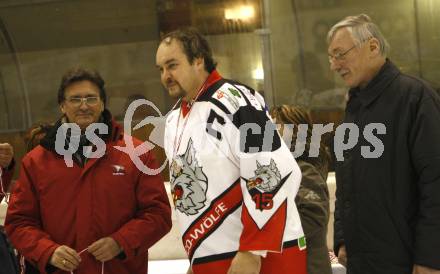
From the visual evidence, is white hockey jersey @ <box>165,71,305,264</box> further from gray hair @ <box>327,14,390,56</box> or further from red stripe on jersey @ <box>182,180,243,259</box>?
gray hair @ <box>327,14,390,56</box>

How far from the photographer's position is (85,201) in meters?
2.58

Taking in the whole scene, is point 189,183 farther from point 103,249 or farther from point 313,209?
point 313,209

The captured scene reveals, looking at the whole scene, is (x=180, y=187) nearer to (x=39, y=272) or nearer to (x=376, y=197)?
(x=376, y=197)

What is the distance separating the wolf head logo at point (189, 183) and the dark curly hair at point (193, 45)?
302 mm

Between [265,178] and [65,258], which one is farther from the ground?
[265,178]

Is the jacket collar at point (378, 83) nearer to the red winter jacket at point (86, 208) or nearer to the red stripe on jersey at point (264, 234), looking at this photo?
the red stripe on jersey at point (264, 234)

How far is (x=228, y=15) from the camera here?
502cm

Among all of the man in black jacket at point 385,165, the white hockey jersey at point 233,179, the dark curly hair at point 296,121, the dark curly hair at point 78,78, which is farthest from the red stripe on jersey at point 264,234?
the dark curly hair at point 78,78

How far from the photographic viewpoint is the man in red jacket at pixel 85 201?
2.56 metres

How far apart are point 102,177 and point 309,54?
2849 millimetres

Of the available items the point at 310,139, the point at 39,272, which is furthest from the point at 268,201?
the point at 39,272

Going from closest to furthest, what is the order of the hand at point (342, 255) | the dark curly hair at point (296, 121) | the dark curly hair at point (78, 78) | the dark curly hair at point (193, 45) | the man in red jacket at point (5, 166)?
the dark curly hair at point (193, 45) → the hand at point (342, 255) → the dark curly hair at point (78, 78) → the dark curly hair at point (296, 121) → the man in red jacket at point (5, 166)

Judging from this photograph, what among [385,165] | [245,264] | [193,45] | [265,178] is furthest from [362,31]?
[245,264]

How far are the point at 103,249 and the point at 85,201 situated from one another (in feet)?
0.69
